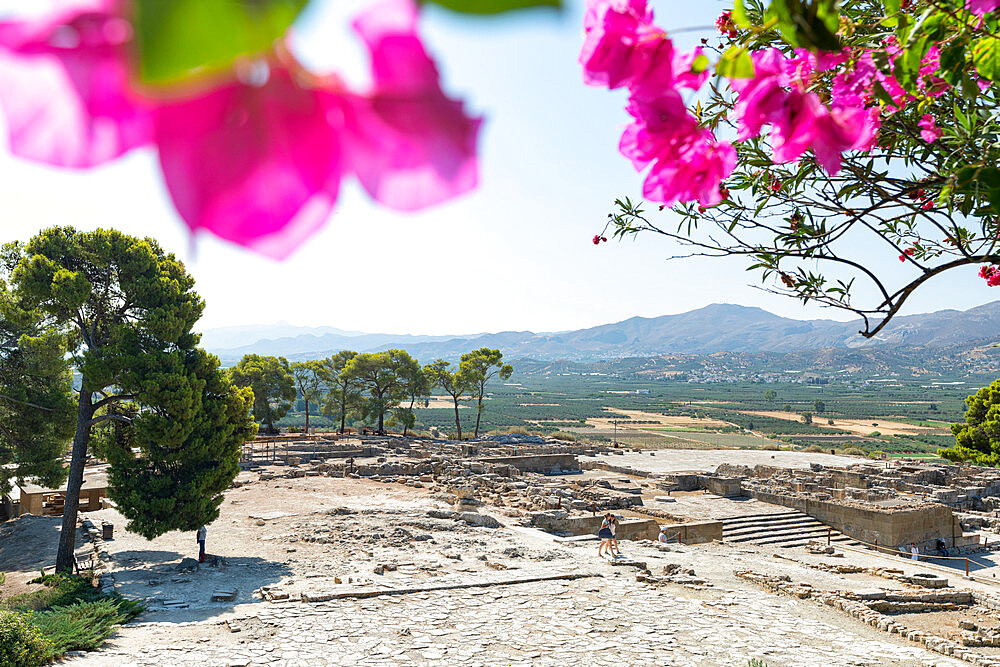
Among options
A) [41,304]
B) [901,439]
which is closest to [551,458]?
[41,304]

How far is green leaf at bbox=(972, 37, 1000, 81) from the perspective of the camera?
53.2 inches

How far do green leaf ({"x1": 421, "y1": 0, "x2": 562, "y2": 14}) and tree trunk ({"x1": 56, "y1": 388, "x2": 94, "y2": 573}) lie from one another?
14194mm

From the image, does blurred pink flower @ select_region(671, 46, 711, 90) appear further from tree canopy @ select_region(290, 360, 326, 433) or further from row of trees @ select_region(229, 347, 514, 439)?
tree canopy @ select_region(290, 360, 326, 433)

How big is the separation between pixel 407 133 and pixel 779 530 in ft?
70.8

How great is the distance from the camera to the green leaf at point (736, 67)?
0.85m

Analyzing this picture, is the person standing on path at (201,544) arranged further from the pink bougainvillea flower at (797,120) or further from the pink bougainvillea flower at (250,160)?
the pink bougainvillea flower at (250,160)

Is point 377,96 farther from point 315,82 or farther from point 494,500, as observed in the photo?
point 494,500

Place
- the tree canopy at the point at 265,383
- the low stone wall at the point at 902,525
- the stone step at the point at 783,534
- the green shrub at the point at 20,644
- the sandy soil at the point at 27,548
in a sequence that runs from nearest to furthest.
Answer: the green shrub at the point at 20,644 < the sandy soil at the point at 27,548 < the stone step at the point at 783,534 < the low stone wall at the point at 902,525 < the tree canopy at the point at 265,383

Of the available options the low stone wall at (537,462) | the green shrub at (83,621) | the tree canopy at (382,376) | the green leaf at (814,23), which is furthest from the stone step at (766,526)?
the tree canopy at (382,376)

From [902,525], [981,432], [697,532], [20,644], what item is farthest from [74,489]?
[981,432]

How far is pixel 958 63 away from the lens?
4.73 feet

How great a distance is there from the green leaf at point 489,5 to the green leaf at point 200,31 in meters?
0.07

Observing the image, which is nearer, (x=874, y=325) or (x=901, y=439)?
(x=874, y=325)

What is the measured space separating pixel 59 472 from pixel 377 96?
1922 cm
